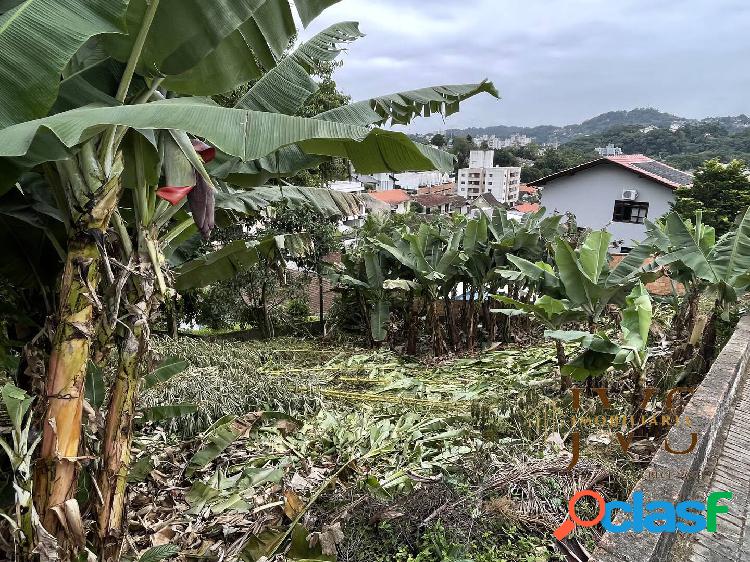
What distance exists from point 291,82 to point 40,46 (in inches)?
67.5

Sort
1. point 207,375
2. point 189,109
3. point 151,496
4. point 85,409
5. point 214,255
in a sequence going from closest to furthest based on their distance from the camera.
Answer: point 189,109 → point 85,409 → point 151,496 → point 214,255 → point 207,375

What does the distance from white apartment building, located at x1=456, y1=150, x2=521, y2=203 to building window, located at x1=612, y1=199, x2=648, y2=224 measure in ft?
126

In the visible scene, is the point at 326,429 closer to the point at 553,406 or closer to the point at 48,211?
the point at 553,406

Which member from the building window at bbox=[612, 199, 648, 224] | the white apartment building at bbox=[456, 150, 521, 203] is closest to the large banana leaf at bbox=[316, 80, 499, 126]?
the building window at bbox=[612, 199, 648, 224]

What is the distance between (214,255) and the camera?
4.24 meters

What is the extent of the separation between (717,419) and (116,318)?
3.91 m

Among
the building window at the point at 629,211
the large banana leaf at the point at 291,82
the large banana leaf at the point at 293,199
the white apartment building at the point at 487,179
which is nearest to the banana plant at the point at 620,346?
the large banana leaf at the point at 293,199

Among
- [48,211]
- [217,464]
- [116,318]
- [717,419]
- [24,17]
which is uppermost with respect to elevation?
[24,17]

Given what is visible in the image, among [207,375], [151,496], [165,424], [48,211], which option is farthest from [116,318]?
[207,375]

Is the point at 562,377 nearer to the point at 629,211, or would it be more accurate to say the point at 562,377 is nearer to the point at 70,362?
the point at 70,362

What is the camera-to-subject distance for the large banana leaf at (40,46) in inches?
73.3

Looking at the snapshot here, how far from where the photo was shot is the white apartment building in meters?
73.9

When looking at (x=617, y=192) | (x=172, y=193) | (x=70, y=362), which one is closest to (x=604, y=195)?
(x=617, y=192)

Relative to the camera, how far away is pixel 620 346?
362 cm
